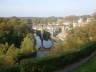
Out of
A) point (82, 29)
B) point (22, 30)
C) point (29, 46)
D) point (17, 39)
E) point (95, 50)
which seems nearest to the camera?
point (95, 50)

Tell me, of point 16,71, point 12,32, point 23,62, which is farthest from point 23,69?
point 12,32

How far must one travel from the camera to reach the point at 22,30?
43.4 metres

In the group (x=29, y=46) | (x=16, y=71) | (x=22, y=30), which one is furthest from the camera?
(x=22, y=30)

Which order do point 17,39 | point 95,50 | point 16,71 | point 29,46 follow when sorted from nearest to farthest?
point 16,71
point 95,50
point 29,46
point 17,39

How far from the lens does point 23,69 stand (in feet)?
Result: 30.8

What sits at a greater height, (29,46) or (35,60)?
(35,60)

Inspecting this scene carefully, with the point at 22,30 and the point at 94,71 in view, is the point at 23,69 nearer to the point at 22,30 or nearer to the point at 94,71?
the point at 94,71

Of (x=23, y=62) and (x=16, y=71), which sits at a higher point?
(x=23, y=62)

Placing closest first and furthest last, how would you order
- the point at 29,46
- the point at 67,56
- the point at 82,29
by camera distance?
1. the point at 67,56
2. the point at 82,29
3. the point at 29,46

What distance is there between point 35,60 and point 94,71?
3.05 meters

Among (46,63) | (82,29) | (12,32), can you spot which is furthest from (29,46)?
(46,63)

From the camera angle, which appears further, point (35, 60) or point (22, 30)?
point (22, 30)

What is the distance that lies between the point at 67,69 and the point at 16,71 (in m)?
2.92

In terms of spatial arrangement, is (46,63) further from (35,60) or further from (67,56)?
(67,56)
